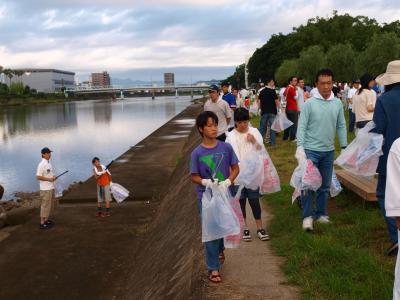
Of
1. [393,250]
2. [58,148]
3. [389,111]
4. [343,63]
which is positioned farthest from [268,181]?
[343,63]

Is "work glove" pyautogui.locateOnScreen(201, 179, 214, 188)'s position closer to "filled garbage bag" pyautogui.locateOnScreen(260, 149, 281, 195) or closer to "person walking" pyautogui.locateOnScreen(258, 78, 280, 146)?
"filled garbage bag" pyautogui.locateOnScreen(260, 149, 281, 195)

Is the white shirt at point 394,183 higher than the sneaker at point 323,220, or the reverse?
the white shirt at point 394,183

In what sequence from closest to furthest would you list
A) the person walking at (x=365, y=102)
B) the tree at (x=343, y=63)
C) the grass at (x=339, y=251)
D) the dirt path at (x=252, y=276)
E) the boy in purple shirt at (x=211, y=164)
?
the grass at (x=339, y=251), the dirt path at (x=252, y=276), the boy in purple shirt at (x=211, y=164), the person walking at (x=365, y=102), the tree at (x=343, y=63)

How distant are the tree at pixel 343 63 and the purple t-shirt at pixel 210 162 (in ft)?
127

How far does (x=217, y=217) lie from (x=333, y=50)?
41287mm

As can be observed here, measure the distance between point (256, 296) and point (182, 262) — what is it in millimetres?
1897

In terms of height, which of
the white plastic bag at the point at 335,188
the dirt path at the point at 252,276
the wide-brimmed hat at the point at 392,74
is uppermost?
the wide-brimmed hat at the point at 392,74

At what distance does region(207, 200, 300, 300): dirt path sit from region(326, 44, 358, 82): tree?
125 ft

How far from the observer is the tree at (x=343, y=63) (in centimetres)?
3994

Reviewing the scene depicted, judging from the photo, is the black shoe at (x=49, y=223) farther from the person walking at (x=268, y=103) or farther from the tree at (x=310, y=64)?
the tree at (x=310, y=64)

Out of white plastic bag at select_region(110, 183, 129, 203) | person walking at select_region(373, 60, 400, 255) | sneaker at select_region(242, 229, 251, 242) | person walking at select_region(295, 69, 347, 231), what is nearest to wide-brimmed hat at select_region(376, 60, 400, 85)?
person walking at select_region(373, 60, 400, 255)

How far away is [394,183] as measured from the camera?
222cm

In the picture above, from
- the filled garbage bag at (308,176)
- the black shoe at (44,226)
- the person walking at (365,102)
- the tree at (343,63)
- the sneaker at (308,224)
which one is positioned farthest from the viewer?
the tree at (343,63)

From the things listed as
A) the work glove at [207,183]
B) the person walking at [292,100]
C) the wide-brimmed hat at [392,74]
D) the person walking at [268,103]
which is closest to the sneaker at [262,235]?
the work glove at [207,183]
